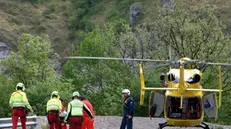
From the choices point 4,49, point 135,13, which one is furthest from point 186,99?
point 135,13

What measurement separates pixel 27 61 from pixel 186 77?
136 ft

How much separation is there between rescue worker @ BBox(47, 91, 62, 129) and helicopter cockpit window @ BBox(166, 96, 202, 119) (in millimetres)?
3672

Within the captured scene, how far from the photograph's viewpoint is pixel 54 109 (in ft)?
57.9

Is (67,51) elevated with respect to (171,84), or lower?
elevated

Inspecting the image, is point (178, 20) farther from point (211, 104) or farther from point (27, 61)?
point (211, 104)

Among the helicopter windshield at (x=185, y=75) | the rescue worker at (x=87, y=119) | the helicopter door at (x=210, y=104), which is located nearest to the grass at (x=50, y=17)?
the helicopter windshield at (x=185, y=75)

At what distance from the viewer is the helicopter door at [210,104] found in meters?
18.9

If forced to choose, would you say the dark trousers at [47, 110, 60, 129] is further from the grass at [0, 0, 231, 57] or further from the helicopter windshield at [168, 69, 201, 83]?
→ the grass at [0, 0, 231, 57]

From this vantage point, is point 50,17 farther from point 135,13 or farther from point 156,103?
point 156,103

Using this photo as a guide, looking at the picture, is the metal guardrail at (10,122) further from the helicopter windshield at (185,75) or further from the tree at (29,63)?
the tree at (29,63)

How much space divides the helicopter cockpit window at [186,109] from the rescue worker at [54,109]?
367 centimetres

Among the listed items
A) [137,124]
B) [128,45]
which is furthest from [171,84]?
[128,45]

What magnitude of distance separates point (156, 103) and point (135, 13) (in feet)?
301

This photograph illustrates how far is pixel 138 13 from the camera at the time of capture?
10894 cm
